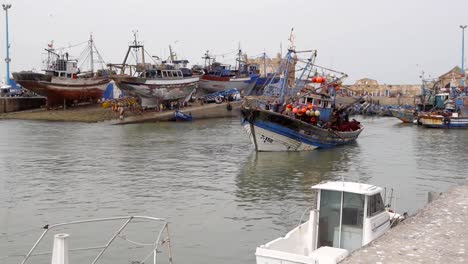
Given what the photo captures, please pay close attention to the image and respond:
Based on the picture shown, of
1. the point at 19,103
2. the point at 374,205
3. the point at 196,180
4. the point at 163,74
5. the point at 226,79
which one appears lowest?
the point at 196,180

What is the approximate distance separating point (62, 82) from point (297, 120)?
39.1 m

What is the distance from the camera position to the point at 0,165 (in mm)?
26297

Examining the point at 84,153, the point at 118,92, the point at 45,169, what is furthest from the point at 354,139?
the point at 118,92

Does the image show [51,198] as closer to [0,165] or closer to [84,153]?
[0,165]

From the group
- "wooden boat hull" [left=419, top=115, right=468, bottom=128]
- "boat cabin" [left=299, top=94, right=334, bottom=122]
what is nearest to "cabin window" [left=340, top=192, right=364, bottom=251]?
"boat cabin" [left=299, top=94, right=334, bottom=122]

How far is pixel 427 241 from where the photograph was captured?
9.10 metres

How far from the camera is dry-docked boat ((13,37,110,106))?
62.5m

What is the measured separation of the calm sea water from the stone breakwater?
12.7 feet

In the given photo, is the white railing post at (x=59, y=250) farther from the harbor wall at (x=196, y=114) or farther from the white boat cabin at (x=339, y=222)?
the harbor wall at (x=196, y=114)

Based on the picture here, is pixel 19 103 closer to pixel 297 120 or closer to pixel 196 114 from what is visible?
pixel 196 114

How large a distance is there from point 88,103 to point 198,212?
54932 millimetres

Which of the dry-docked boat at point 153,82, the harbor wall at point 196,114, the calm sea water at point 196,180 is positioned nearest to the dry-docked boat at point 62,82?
the dry-docked boat at point 153,82

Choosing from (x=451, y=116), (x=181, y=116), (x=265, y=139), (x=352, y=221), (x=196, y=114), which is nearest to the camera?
(x=352, y=221)

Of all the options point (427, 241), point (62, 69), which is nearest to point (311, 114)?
point (427, 241)
